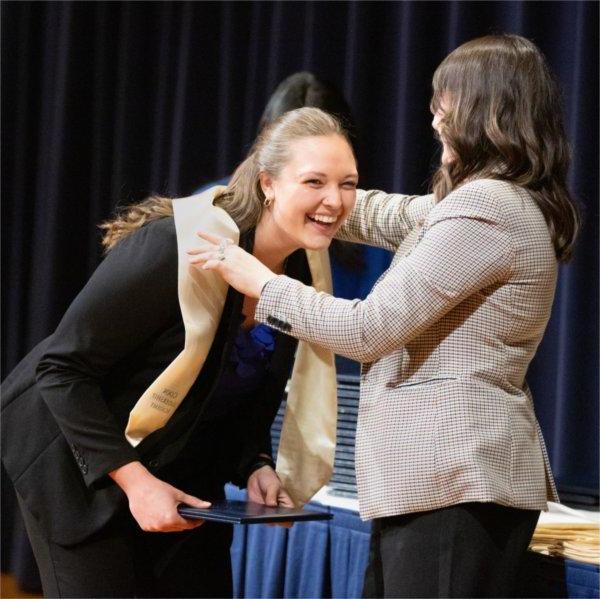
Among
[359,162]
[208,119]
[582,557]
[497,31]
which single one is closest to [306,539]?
[582,557]

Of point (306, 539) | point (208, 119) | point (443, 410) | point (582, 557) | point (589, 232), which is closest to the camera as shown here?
point (443, 410)

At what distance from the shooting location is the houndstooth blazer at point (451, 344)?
4.78 feet

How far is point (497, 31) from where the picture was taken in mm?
3084

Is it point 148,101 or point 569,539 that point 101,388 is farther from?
point 148,101

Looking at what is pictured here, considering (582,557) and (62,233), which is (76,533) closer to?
(582,557)

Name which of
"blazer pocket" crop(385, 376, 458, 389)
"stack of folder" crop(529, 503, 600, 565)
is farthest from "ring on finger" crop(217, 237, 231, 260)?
"stack of folder" crop(529, 503, 600, 565)

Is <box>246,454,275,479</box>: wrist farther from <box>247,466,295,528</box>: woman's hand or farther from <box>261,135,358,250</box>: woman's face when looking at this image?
<box>261,135,358,250</box>: woman's face

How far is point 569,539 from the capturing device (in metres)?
1.93

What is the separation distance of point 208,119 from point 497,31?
1.40 m

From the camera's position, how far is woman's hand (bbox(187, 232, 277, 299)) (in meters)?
1.56

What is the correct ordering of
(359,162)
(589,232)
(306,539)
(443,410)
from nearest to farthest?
1. (443,410)
2. (306,539)
3. (589,232)
4. (359,162)

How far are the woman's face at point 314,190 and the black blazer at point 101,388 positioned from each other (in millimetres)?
95

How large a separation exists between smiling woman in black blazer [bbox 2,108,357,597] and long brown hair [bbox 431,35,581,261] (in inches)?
9.1

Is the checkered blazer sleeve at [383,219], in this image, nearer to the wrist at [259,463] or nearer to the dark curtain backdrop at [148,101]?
the wrist at [259,463]
